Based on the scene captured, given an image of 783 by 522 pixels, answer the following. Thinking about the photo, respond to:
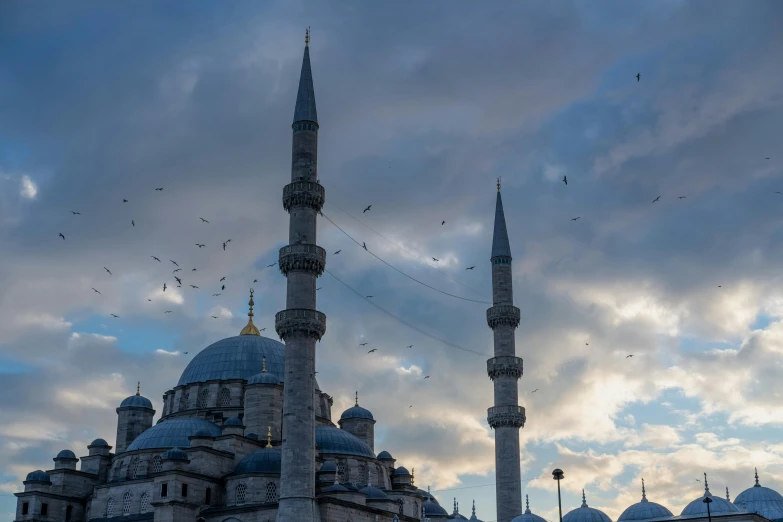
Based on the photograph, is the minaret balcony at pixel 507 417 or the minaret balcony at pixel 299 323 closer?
the minaret balcony at pixel 299 323

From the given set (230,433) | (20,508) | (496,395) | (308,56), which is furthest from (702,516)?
(20,508)

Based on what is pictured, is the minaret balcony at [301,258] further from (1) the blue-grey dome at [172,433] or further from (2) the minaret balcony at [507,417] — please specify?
(2) the minaret balcony at [507,417]

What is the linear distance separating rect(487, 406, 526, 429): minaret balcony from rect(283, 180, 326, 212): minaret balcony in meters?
13.4

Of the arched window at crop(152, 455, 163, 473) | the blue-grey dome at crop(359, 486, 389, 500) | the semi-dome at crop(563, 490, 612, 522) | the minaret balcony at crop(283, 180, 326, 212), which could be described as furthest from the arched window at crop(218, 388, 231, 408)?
the semi-dome at crop(563, 490, 612, 522)

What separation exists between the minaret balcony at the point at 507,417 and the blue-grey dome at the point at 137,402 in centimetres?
1792

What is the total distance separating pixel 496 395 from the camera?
47.8 metres

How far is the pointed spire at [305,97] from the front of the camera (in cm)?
4216

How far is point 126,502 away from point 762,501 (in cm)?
2961

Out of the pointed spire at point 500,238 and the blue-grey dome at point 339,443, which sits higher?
the pointed spire at point 500,238

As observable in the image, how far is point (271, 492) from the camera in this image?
4116cm

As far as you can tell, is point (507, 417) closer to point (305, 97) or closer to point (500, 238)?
point (500, 238)

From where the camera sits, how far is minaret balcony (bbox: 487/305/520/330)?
48.8 metres

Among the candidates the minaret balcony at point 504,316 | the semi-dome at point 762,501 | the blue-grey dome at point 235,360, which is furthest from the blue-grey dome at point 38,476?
the semi-dome at point 762,501

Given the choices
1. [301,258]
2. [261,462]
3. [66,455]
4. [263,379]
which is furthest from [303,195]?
[66,455]
